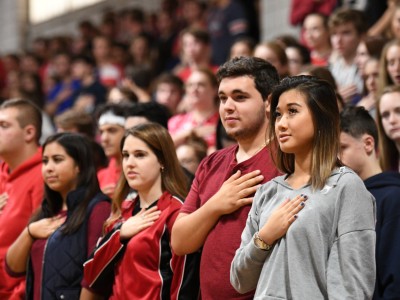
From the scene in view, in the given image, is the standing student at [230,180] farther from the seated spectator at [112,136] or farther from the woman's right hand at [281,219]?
the seated spectator at [112,136]

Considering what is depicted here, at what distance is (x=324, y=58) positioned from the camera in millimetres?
7641

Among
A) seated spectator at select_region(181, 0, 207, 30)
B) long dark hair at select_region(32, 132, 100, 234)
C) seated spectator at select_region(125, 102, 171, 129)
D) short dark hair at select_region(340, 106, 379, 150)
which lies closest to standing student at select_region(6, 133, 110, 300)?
long dark hair at select_region(32, 132, 100, 234)

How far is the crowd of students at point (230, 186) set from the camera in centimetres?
331

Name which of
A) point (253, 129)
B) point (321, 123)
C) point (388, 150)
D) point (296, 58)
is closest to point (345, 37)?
point (296, 58)

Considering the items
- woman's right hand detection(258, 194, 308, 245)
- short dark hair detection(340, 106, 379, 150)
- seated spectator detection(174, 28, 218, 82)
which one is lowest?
woman's right hand detection(258, 194, 308, 245)

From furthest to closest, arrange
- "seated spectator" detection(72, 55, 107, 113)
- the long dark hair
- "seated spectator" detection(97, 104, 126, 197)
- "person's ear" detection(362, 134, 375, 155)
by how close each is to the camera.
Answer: "seated spectator" detection(72, 55, 107, 113), "seated spectator" detection(97, 104, 126, 197), the long dark hair, "person's ear" detection(362, 134, 375, 155)

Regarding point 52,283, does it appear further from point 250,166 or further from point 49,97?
point 49,97

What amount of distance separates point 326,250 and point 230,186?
0.63 metres

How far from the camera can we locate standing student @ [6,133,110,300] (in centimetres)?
489

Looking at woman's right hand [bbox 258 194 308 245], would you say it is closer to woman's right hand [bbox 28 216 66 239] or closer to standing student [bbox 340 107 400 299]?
standing student [bbox 340 107 400 299]

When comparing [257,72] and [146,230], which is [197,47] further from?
[257,72]

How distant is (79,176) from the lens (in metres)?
5.19

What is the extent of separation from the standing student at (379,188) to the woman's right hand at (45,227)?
178 centimetres

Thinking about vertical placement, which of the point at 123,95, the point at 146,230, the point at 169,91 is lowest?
the point at 146,230
